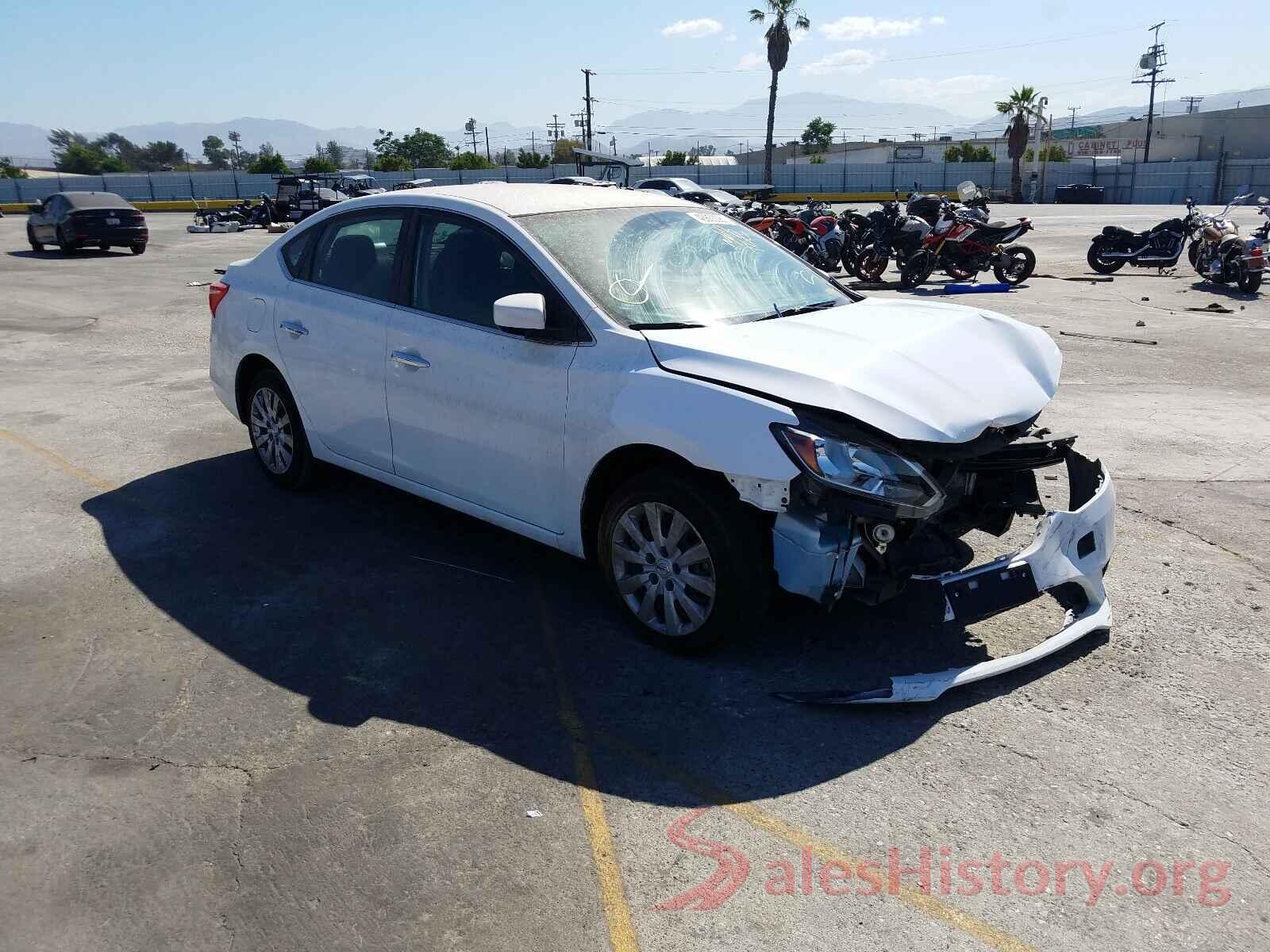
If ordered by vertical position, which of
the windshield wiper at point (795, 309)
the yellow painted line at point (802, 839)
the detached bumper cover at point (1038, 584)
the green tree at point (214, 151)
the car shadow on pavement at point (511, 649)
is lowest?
the yellow painted line at point (802, 839)

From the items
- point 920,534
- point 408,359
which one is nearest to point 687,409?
point 920,534

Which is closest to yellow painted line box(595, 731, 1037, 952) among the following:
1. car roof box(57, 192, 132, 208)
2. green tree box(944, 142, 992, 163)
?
car roof box(57, 192, 132, 208)

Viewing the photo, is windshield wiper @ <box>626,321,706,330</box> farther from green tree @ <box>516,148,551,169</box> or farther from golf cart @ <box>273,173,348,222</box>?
green tree @ <box>516,148,551,169</box>

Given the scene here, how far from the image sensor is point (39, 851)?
10.3 feet

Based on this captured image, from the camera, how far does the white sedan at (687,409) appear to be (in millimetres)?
3793

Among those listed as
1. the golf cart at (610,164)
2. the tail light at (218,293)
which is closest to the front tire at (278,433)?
the tail light at (218,293)

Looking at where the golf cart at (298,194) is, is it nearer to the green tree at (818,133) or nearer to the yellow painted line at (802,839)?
the yellow painted line at (802,839)

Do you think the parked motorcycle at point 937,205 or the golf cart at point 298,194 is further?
the golf cart at point 298,194

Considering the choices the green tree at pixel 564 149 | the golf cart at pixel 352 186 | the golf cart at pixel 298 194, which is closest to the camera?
the golf cart at pixel 298 194

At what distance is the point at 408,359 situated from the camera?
5016mm

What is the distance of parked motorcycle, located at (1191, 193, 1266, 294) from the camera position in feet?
51.0

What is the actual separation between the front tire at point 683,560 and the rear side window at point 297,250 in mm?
2767

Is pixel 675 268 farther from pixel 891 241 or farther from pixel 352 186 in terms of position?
pixel 352 186

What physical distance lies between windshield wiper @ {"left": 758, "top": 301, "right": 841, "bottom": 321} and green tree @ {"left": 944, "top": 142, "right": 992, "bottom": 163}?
79.8m
